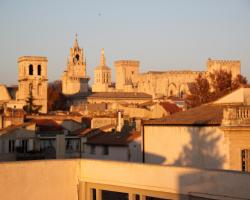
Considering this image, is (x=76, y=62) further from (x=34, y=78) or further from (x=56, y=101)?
(x=34, y=78)

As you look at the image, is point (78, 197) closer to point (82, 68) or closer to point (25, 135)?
point (25, 135)

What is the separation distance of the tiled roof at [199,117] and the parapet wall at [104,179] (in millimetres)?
5878

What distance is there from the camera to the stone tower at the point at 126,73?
18925cm

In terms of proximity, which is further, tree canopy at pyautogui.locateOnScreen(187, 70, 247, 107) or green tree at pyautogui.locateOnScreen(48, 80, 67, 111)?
green tree at pyautogui.locateOnScreen(48, 80, 67, 111)

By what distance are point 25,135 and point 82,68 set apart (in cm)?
13017

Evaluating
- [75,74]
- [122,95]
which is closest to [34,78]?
[122,95]

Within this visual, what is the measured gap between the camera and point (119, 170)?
1584 cm

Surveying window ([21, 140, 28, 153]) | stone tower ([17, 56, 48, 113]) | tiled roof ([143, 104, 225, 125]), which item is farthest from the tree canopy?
stone tower ([17, 56, 48, 113])

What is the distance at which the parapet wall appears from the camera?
13.8 m

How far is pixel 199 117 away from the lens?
22781 mm

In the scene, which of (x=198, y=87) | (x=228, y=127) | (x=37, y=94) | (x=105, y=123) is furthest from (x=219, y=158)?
(x=37, y=94)

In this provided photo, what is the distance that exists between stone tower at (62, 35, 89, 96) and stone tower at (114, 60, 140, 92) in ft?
63.6

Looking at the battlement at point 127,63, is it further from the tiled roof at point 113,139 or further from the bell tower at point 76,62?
the tiled roof at point 113,139

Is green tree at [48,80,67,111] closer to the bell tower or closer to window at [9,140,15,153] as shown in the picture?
the bell tower
